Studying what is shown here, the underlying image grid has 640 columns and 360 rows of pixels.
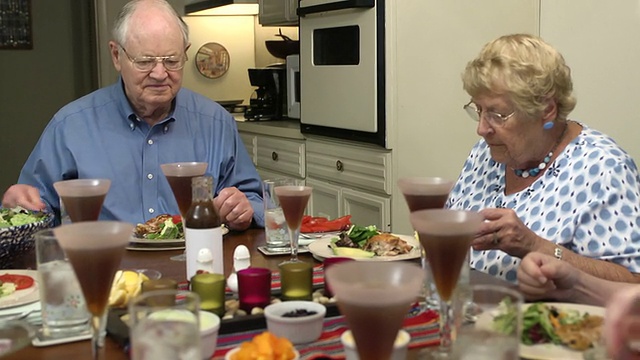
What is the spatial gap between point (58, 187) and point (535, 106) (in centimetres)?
110

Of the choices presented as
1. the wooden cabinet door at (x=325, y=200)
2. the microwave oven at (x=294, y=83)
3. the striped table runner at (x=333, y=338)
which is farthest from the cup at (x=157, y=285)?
the microwave oven at (x=294, y=83)

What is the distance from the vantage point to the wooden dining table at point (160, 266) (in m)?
1.20

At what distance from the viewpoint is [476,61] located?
1.89 m

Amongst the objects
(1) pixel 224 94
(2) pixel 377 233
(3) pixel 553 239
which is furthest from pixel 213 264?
(1) pixel 224 94

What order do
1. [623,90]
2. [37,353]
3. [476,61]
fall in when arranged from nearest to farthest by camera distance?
1. [37,353]
2. [476,61]
3. [623,90]

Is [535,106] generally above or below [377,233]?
above

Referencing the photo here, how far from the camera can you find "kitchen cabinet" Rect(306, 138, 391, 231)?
324 cm

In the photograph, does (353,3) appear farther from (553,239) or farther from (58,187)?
(58,187)

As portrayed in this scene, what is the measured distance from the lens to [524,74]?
6.03 feet

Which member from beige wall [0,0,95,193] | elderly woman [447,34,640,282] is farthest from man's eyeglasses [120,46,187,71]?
beige wall [0,0,95,193]

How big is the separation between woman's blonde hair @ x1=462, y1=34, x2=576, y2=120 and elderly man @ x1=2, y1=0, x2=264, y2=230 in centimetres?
84

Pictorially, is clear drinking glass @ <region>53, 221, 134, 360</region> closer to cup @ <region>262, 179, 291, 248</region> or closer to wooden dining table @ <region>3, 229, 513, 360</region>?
wooden dining table @ <region>3, 229, 513, 360</region>

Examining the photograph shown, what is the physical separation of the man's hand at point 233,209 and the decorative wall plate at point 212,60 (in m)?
3.12

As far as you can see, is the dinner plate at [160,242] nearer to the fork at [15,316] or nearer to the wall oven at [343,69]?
the fork at [15,316]
